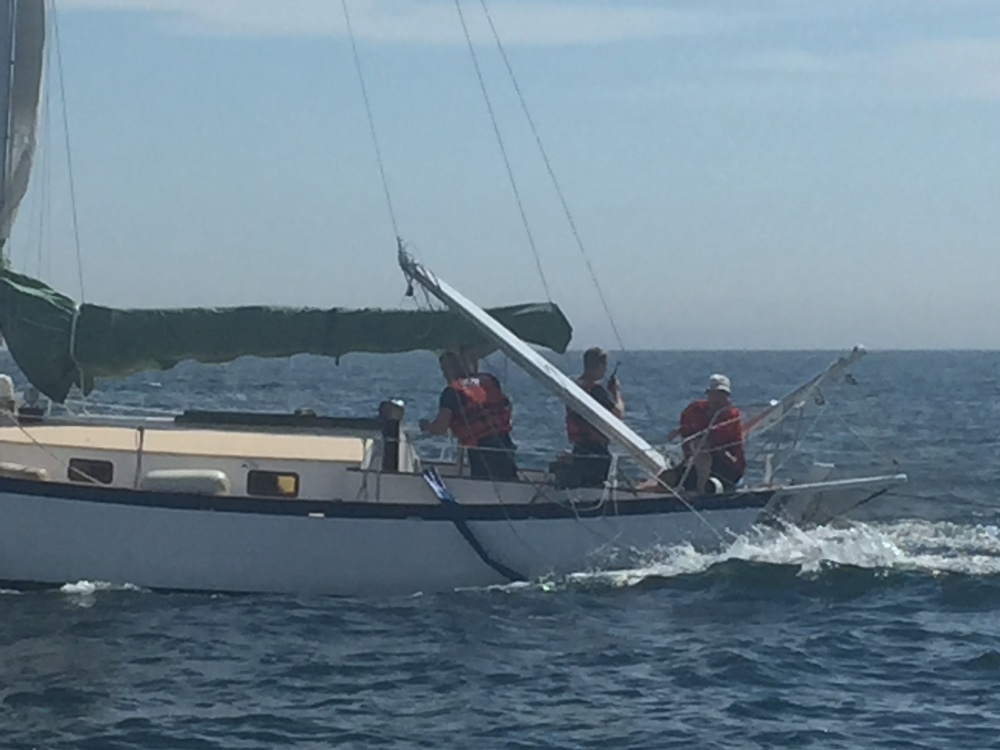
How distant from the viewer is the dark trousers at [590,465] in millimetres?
17469

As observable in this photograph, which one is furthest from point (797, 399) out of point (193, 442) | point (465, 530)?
point (193, 442)

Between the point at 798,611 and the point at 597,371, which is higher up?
the point at 597,371

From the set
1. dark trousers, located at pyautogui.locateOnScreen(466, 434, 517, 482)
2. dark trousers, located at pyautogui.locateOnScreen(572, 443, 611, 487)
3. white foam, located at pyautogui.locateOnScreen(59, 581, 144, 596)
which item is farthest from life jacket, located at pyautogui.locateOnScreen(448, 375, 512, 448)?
white foam, located at pyautogui.locateOnScreen(59, 581, 144, 596)

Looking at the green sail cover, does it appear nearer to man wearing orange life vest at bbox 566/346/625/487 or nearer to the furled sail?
the furled sail

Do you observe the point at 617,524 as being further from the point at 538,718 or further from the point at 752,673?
the point at 538,718

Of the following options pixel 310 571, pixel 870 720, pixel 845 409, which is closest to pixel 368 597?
pixel 310 571

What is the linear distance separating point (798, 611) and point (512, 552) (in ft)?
9.06

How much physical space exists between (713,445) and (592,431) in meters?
1.22

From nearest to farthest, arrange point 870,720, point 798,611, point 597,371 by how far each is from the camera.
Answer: point 870,720
point 798,611
point 597,371

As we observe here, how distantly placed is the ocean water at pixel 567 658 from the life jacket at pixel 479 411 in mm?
309

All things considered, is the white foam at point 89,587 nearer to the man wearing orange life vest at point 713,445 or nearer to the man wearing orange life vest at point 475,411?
the man wearing orange life vest at point 475,411

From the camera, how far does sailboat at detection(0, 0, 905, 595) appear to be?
16.2 meters

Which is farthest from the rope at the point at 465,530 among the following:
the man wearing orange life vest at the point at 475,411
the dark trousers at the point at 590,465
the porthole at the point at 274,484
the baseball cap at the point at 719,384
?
the baseball cap at the point at 719,384

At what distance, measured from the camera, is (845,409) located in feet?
172
